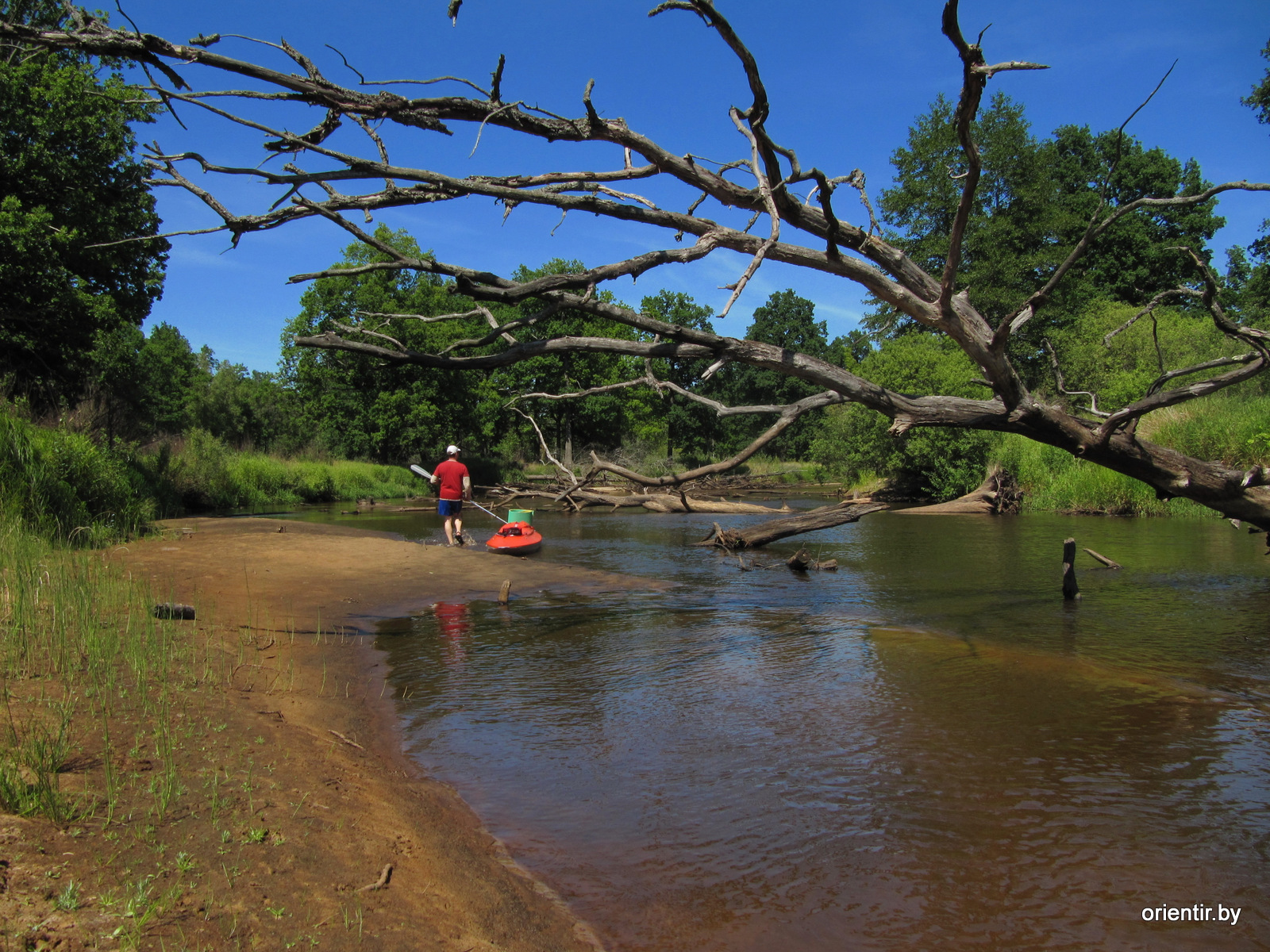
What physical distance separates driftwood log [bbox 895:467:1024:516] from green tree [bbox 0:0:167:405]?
2344 centimetres

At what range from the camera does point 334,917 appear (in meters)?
2.46

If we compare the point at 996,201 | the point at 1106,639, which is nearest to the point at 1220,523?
the point at 1106,639

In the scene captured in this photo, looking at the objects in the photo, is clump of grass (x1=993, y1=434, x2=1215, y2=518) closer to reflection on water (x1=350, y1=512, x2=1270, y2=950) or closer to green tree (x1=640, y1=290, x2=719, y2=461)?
reflection on water (x1=350, y1=512, x2=1270, y2=950)

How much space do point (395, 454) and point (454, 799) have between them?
42.6 meters

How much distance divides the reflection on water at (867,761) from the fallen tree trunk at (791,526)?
4777 millimetres

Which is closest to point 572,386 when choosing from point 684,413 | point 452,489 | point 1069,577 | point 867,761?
point 684,413

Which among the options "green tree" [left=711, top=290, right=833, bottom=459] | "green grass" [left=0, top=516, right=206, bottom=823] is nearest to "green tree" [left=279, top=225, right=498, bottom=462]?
"green tree" [left=711, top=290, right=833, bottom=459]

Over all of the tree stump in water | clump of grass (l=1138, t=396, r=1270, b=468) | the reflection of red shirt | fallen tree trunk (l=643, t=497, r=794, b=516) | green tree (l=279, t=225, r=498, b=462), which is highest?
green tree (l=279, t=225, r=498, b=462)

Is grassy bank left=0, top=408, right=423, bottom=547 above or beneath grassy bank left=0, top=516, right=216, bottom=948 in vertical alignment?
above

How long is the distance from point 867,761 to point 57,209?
20.1m

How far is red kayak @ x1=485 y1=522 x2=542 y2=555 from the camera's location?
15.0 metres

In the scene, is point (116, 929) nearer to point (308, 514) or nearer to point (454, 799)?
point (454, 799)

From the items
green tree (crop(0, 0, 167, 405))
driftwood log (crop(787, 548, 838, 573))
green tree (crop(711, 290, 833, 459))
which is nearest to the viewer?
driftwood log (crop(787, 548, 838, 573))

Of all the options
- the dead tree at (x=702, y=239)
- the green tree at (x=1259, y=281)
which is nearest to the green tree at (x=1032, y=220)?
the green tree at (x=1259, y=281)
